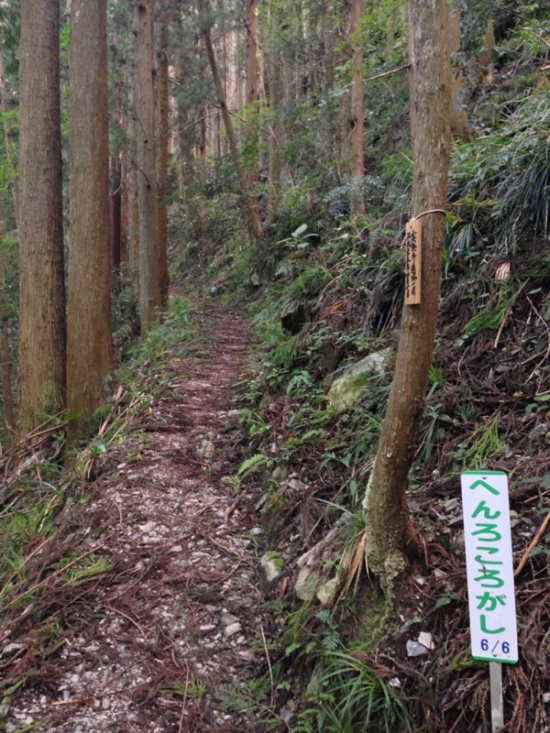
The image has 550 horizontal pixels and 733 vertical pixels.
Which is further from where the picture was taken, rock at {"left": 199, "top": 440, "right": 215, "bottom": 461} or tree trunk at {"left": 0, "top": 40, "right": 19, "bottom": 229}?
tree trunk at {"left": 0, "top": 40, "right": 19, "bottom": 229}

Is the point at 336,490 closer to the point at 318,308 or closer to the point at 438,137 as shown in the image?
the point at 438,137

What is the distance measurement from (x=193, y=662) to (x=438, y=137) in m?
3.07

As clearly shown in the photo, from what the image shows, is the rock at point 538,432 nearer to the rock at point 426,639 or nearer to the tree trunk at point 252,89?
the rock at point 426,639

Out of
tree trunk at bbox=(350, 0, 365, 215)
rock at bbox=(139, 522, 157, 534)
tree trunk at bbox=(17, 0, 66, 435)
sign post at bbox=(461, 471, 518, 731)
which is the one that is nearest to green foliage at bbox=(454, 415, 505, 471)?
sign post at bbox=(461, 471, 518, 731)

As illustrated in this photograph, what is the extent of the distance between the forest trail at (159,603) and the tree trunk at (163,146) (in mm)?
6155

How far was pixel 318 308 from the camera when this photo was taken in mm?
6684

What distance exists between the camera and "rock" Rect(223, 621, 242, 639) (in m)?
3.23

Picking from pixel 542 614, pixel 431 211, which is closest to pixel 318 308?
pixel 431 211

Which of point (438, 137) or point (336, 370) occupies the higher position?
point (438, 137)

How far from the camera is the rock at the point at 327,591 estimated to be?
2979mm

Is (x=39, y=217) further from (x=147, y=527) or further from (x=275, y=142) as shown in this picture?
(x=275, y=142)

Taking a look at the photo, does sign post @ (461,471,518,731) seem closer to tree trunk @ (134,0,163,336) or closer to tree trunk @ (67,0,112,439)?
tree trunk @ (67,0,112,439)

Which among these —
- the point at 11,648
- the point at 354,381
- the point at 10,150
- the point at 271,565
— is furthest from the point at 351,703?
the point at 10,150

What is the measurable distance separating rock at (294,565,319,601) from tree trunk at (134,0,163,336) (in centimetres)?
787
